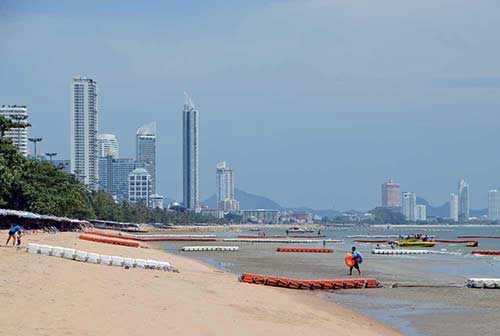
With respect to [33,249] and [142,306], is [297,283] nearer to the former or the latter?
[33,249]

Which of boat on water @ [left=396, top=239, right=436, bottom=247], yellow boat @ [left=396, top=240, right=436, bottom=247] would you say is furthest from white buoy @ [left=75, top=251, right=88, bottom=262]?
yellow boat @ [left=396, top=240, right=436, bottom=247]

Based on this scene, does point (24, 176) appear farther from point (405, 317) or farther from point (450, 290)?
point (405, 317)

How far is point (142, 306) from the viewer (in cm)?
2134

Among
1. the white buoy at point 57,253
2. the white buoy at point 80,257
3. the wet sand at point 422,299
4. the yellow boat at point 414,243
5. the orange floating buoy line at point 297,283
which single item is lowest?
the yellow boat at point 414,243

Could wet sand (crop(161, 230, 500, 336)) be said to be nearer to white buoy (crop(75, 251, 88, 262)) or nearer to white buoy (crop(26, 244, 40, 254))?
white buoy (crop(75, 251, 88, 262))

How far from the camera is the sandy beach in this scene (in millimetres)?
17500

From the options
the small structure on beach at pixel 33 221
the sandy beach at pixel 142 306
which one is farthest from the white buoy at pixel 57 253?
the small structure on beach at pixel 33 221

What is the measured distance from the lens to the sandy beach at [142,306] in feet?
57.4

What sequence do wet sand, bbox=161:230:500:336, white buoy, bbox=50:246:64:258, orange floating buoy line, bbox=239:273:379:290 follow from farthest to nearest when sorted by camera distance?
orange floating buoy line, bbox=239:273:379:290 → white buoy, bbox=50:246:64:258 → wet sand, bbox=161:230:500:336

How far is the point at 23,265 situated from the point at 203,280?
8.44 m

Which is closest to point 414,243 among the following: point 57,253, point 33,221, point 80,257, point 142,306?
point 33,221

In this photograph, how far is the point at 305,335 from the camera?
66.5 feet

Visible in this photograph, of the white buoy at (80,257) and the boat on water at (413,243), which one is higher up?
the white buoy at (80,257)

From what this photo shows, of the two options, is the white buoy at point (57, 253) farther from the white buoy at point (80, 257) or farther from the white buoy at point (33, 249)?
the white buoy at point (33, 249)
